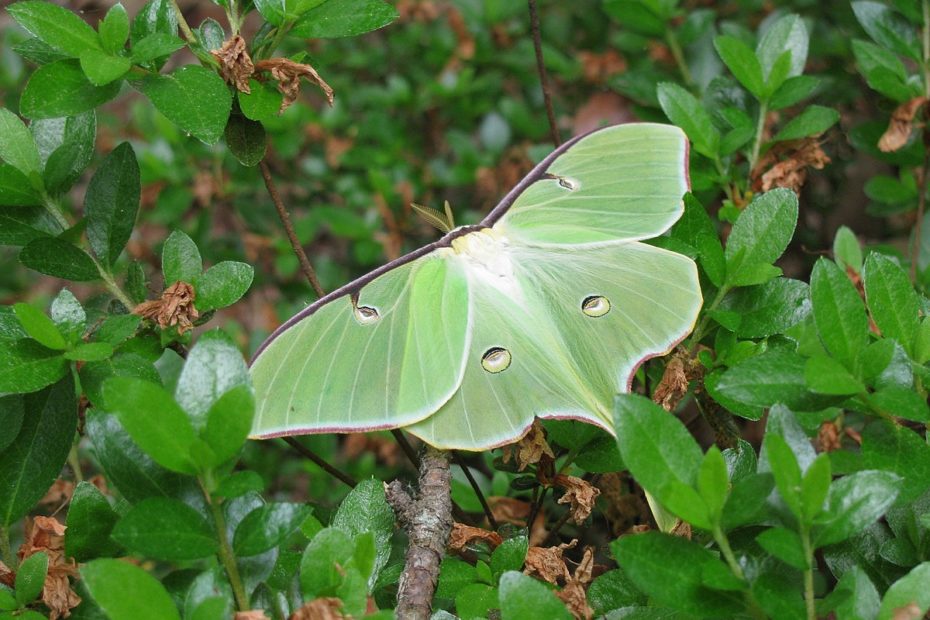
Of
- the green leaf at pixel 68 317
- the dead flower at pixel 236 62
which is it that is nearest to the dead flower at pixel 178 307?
the green leaf at pixel 68 317

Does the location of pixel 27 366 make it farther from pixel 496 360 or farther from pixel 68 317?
pixel 496 360

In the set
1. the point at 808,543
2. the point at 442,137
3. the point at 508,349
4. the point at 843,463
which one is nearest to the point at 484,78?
the point at 442,137

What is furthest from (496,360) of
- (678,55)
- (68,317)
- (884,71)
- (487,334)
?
(678,55)

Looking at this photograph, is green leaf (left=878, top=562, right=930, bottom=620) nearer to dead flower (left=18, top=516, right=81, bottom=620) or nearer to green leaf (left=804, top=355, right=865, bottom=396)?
green leaf (left=804, top=355, right=865, bottom=396)

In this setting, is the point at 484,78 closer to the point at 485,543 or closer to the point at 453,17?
the point at 453,17

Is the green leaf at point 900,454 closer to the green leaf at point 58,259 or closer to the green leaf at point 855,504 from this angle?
the green leaf at point 855,504
